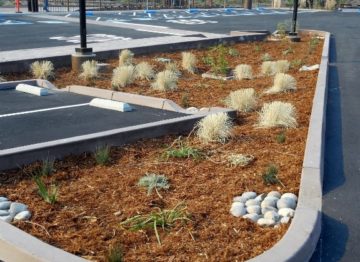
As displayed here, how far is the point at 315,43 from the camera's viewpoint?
60.8 ft

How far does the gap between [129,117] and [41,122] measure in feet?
4.49

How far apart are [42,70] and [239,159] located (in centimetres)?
686

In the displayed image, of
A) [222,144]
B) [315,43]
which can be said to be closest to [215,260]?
[222,144]

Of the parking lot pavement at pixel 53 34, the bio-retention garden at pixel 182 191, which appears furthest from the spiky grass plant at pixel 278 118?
the parking lot pavement at pixel 53 34

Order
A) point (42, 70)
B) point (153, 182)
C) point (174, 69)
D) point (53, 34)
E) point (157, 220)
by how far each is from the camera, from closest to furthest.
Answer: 1. point (157, 220)
2. point (153, 182)
3. point (42, 70)
4. point (174, 69)
5. point (53, 34)

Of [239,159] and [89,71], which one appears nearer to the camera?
[239,159]

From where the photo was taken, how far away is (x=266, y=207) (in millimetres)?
4906

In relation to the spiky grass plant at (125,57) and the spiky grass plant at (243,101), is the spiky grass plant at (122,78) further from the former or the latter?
the spiky grass plant at (243,101)

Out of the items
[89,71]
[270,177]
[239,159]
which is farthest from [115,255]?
[89,71]

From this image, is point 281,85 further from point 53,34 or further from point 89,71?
point 53,34

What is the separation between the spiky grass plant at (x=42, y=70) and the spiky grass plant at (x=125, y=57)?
6.18ft

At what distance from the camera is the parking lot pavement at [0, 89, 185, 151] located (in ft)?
23.1

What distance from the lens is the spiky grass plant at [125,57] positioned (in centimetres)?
1307

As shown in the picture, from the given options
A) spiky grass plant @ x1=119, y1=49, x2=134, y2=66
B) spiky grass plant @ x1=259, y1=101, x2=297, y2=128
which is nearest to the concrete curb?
spiky grass plant @ x1=259, y1=101, x2=297, y2=128
